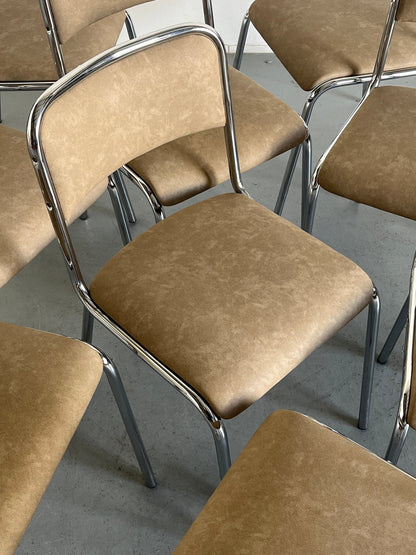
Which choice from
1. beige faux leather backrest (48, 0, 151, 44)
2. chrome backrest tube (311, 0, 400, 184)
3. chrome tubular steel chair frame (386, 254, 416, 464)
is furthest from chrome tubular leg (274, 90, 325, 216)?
chrome tubular steel chair frame (386, 254, 416, 464)

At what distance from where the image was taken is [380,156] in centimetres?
126

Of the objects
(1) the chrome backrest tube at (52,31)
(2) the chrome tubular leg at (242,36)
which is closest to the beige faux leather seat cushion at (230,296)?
(1) the chrome backrest tube at (52,31)

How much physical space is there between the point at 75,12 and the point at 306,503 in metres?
1.05

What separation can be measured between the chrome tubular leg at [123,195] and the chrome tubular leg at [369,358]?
697 millimetres

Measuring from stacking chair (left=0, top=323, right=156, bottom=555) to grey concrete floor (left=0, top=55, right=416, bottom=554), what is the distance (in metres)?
0.36

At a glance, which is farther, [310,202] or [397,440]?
[310,202]

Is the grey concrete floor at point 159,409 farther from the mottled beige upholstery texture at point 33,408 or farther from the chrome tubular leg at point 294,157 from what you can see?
the mottled beige upholstery texture at point 33,408

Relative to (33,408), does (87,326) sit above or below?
below

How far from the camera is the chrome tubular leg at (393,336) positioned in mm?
1313

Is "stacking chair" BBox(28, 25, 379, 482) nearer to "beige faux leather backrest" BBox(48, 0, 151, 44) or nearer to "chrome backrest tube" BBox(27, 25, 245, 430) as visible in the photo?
"chrome backrest tube" BBox(27, 25, 245, 430)

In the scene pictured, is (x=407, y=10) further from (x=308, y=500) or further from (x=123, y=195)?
(x=308, y=500)

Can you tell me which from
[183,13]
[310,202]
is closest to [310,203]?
[310,202]

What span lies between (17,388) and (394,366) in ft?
2.94

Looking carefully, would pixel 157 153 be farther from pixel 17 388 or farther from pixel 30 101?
pixel 30 101
